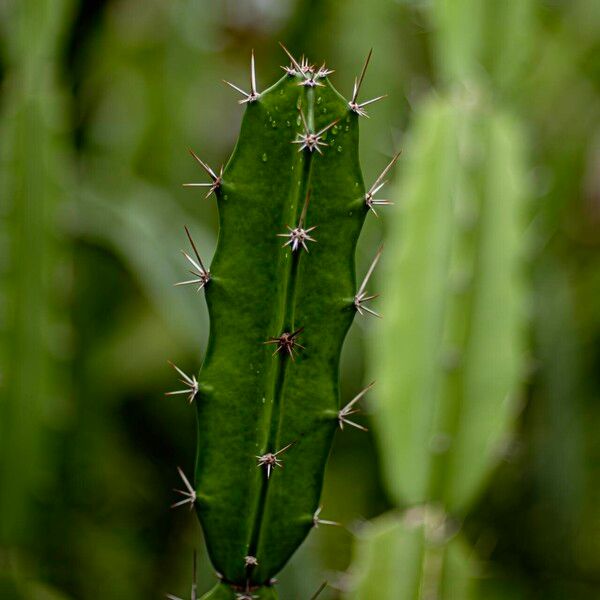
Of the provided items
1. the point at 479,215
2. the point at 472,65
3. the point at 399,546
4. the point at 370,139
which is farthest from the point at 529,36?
the point at 399,546

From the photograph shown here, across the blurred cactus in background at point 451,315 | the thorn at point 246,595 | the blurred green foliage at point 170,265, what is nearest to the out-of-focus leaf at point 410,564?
the blurred cactus in background at point 451,315

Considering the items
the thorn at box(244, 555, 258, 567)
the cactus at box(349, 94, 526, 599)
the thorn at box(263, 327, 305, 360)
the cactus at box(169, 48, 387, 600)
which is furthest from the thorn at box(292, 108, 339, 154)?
the cactus at box(349, 94, 526, 599)

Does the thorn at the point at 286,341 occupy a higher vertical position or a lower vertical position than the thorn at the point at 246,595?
higher

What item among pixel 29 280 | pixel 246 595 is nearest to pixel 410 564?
pixel 246 595

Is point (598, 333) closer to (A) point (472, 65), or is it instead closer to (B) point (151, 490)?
(A) point (472, 65)

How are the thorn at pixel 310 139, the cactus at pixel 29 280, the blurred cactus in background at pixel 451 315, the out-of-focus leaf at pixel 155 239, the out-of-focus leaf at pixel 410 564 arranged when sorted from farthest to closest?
1. the out-of-focus leaf at pixel 155 239
2. the cactus at pixel 29 280
3. the blurred cactus in background at pixel 451 315
4. the out-of-focus leaf at pixel 410 564
5. the thorn at pixel 310 139

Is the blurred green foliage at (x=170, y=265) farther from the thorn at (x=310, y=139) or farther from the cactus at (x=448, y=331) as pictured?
the thorn at (x=310, y=139)
